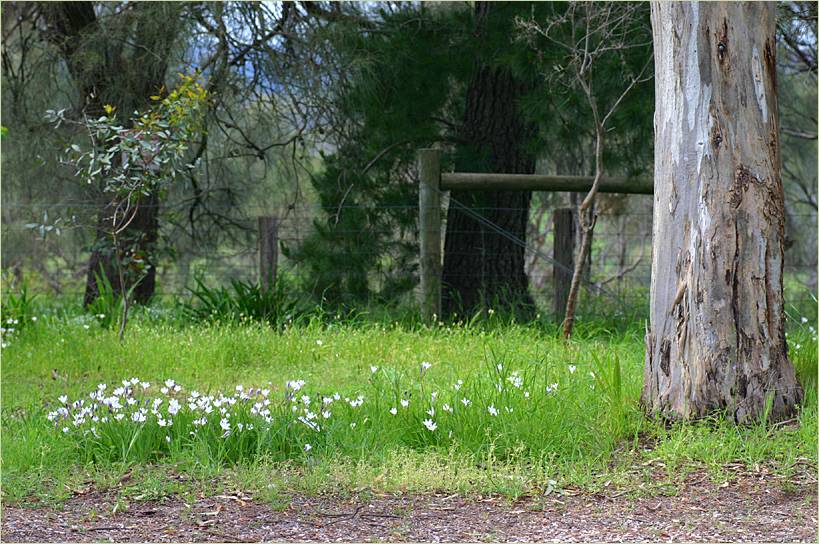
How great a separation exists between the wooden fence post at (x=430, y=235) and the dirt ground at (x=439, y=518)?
4035mm

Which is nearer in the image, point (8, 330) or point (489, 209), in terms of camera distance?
point (8, 330)

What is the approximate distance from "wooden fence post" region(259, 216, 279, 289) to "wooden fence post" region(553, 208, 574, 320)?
274 centimetres

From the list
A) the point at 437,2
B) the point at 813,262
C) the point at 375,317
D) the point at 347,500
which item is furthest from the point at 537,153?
the point at 813,262

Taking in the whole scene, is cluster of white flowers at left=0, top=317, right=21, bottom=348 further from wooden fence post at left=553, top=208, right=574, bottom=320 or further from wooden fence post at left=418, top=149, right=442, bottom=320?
wooden fence post at left=553, top=208, right=574, bottom=320

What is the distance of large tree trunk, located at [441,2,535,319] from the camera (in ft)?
29.5

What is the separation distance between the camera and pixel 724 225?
14.9ft

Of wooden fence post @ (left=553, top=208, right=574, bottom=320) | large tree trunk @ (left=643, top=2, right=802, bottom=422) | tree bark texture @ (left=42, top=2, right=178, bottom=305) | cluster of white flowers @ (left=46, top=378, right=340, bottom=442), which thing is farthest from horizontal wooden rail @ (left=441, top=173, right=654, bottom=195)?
cluster of white flowers @ (left=46, top=378, right=340, bottom=442)

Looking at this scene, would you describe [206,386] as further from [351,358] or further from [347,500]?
[347,500]

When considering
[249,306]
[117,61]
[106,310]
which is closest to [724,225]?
[249,306]

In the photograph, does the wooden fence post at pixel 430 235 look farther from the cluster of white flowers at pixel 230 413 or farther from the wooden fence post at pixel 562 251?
the cluster of white flowers at pixel 230 413

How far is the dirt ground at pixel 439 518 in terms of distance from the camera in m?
3.50

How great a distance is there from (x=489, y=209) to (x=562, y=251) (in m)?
0.89

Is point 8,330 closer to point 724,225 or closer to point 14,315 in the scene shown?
point 14,315

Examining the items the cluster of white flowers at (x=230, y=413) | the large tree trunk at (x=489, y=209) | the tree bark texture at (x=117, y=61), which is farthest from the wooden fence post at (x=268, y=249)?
the cluster of white flowers at (x=230, y=413)
